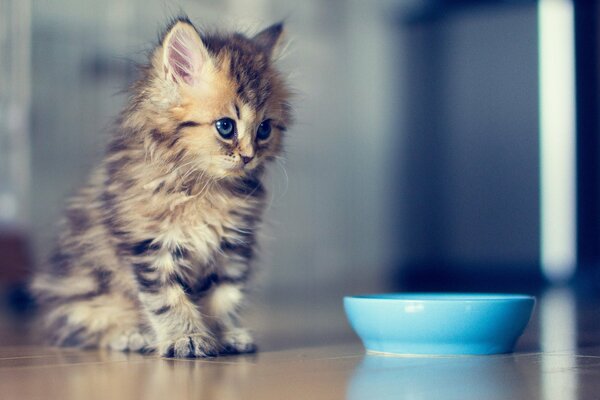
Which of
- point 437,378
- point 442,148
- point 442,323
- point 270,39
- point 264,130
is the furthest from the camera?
point 442,148

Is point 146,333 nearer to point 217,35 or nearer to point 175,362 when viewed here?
point 175,362

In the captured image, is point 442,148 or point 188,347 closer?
point 188,347

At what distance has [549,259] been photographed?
5703mm

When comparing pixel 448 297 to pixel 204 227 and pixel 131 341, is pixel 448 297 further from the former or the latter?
pixel 131 341

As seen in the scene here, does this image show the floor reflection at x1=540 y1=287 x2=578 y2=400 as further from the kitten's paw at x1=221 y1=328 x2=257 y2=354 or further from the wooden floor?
the kitten's paw at x1=221 y1=328 x2=257 y2=354

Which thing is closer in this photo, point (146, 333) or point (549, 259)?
point (146, 333)

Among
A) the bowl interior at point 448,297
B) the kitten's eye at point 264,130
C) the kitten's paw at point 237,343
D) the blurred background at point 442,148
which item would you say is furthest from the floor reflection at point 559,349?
Result: the blurred background at point 442,148

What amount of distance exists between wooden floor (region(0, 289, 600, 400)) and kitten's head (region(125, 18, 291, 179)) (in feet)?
1.22

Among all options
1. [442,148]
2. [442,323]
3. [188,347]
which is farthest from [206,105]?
[442,148]

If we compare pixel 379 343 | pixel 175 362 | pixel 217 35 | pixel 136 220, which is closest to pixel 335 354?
pixel 379 343

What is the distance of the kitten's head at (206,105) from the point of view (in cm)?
165

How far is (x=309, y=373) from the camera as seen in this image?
142 cm

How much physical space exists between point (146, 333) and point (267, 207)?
348 mm

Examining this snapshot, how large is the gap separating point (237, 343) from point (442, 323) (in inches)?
15.7
